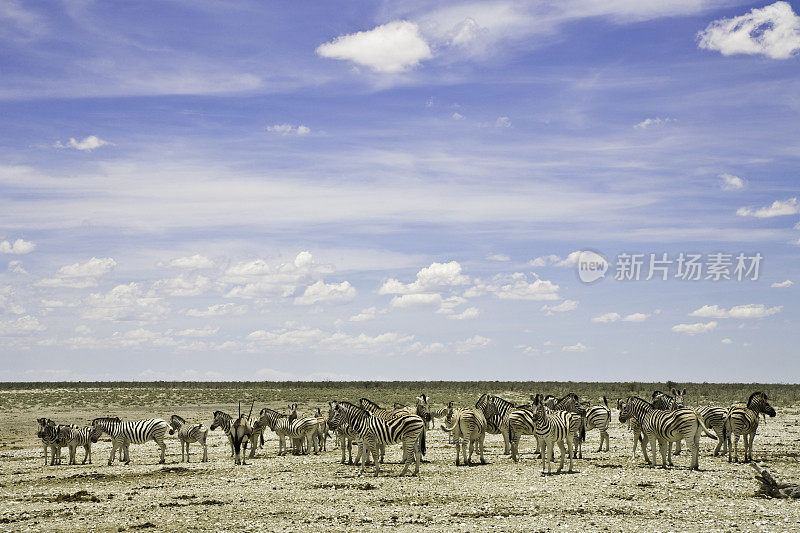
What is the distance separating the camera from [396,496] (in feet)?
64.0

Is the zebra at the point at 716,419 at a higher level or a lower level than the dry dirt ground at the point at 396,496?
higher

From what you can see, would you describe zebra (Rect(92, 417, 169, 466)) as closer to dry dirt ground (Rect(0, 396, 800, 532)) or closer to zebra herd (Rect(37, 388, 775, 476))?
zebra herd (Rect(37, 388, 775, 476))

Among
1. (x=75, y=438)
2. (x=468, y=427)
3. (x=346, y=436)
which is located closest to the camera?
(x=468, y=427)

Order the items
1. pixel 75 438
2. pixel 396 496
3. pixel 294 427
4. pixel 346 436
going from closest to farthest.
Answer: pixel 396 496 → pixel 346 436 → pixel 75 438 → pixel 294 427

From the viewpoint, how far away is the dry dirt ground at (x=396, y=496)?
54.0 feet

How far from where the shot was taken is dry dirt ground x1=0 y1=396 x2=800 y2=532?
54.0 feet

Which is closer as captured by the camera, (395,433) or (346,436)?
(395,433)

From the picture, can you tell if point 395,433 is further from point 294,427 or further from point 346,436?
point 294,427

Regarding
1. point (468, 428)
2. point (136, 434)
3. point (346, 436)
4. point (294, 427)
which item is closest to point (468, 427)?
point (468, 428)

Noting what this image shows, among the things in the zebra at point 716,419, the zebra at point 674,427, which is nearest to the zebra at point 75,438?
the zebra at point 674,427

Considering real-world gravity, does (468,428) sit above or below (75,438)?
above

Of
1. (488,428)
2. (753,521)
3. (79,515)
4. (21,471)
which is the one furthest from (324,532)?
(21,471)

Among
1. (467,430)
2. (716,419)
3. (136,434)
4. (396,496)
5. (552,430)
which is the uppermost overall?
(716,419)

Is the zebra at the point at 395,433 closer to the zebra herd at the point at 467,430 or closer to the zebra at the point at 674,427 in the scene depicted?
the zebra herd at the point at 467,430
